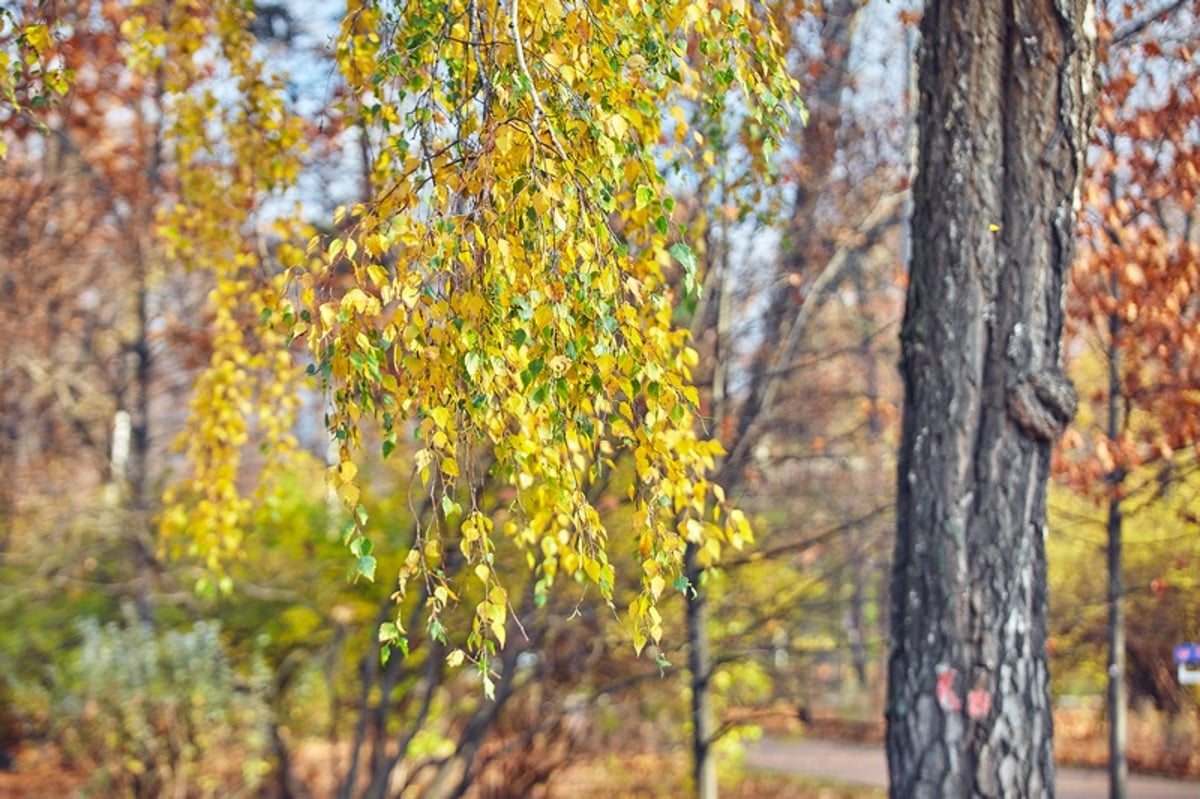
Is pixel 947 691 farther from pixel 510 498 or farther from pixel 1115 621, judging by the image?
pixel 1115 621

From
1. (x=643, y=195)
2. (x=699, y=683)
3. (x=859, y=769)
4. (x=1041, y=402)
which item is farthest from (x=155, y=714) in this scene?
(x=859, y=769)

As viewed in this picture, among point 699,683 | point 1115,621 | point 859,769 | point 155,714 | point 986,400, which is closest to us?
point 986,400

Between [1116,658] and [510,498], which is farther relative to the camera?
[1116,658]

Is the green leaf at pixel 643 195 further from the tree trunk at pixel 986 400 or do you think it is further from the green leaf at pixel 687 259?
the tree trunk at pixel 986 400

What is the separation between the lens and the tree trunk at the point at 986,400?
14.1ft

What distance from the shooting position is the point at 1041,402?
4.39 m

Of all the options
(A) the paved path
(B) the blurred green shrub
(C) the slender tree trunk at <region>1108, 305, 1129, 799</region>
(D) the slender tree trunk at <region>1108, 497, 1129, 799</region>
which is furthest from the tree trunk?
(A) the paved path

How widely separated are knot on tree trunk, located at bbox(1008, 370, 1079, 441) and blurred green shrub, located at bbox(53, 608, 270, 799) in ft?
21.9

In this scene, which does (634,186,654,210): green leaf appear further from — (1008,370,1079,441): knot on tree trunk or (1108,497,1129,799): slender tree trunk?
(1108,497,1129,799): slender tree trunk

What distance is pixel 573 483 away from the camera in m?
3.02

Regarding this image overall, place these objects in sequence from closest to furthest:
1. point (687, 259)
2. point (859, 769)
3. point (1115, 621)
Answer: point (687, 259), point (1115, 621), point (859, 769)

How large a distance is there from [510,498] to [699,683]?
61.6 inches

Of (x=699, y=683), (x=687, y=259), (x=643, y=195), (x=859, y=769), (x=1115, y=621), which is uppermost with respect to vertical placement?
(x=643, y=195)

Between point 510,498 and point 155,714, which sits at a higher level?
point 510,498
